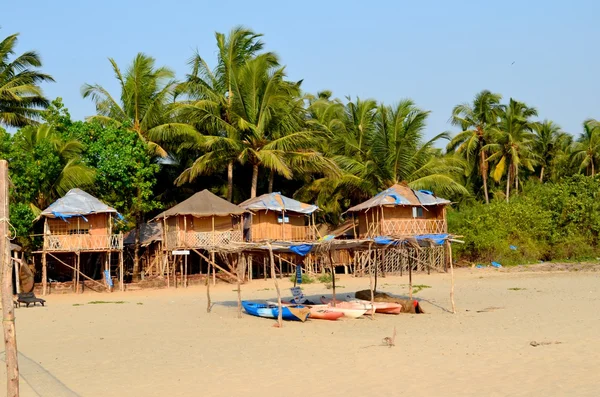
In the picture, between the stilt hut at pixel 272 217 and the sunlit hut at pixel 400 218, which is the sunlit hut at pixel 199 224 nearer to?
the stilt hut at pixel 272 217

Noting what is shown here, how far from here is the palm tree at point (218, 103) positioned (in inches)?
1289

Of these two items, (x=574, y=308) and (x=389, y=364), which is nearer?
(x=389, y=364)

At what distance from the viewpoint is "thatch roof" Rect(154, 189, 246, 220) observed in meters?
29.9

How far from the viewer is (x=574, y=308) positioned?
1731 centimetres

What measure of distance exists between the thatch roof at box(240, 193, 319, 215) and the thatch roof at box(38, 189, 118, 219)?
6.40 metres

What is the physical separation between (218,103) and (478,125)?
17.4 meters

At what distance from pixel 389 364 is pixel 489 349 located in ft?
6.89

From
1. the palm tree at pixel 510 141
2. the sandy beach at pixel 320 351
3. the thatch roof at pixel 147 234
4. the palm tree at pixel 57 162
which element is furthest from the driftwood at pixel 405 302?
the palm tree at pixel 510 141

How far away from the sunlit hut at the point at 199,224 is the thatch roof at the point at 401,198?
6.43 meters

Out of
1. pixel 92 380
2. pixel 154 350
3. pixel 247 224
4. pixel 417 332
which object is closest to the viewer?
pixel 92 380

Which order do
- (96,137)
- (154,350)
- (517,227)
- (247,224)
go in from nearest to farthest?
(154,350)
(96,137)
(247,224)
(517,227)

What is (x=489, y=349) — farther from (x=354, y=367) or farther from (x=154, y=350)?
(x=154, y=350)

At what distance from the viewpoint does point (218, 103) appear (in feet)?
110

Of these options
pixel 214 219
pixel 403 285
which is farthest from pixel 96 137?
pixel 403 285
